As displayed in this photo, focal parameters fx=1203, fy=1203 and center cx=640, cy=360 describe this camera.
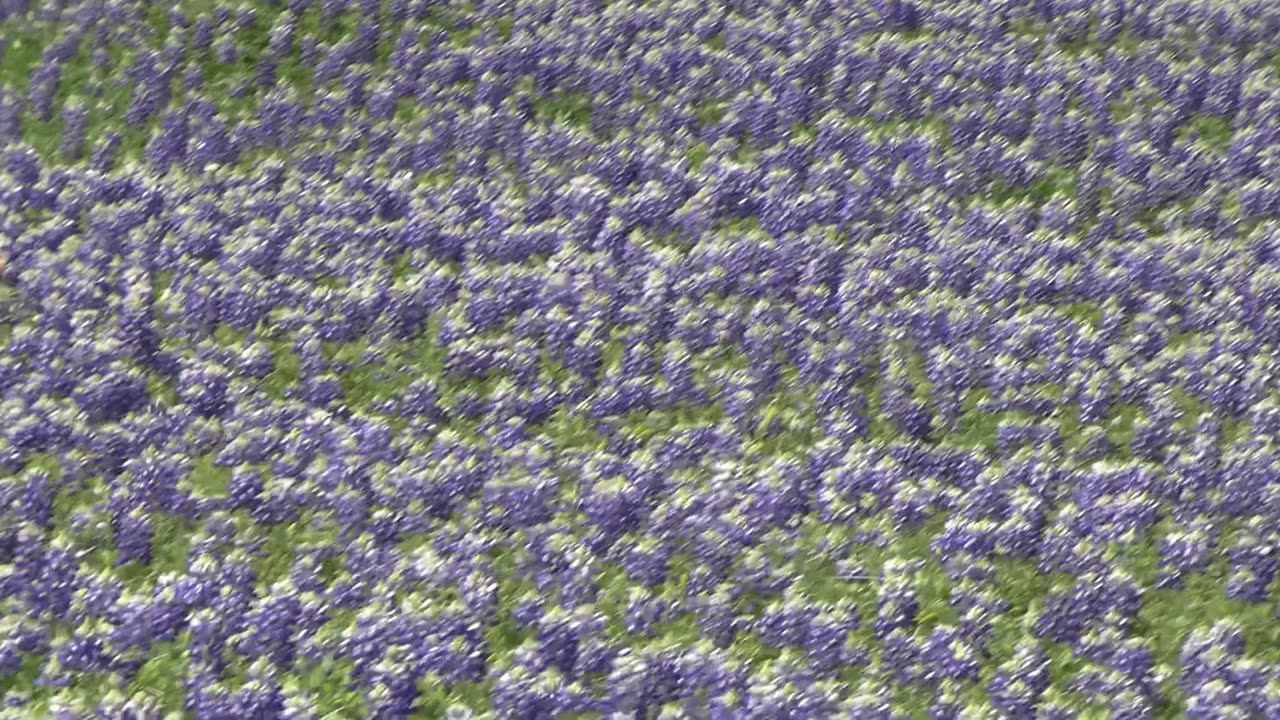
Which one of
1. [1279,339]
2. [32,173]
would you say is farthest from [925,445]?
[32,173]

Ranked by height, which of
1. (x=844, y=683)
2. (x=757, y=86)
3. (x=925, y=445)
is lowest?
(x=844, y=683)

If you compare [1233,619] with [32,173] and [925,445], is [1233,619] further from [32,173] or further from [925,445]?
[32,173]

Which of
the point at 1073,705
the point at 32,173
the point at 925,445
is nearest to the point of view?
the point at 1073,705

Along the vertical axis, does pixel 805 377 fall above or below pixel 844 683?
above

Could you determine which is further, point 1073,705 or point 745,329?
point 745,329

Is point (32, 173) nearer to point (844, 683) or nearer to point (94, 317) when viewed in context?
point (94, 317)

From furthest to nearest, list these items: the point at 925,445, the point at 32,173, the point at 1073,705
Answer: the point at 32,173, the point at 925,445, the point at 1073,705
